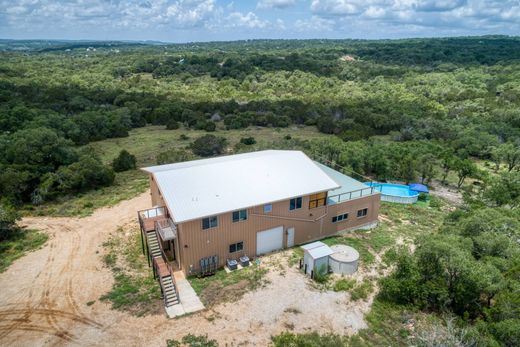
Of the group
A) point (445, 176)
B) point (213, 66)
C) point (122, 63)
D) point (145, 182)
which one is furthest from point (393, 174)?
point (122, 63)

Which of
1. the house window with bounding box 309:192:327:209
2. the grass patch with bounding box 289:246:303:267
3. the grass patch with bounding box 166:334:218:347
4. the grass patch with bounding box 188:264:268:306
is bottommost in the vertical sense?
the grass patch with bounding box 289:246:303:267

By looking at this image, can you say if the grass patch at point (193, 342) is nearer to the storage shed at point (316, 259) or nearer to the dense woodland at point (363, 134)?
the storage shed at point (316, 259)

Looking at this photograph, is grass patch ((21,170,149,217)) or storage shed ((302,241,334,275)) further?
grass patch ((21,170,149,217))

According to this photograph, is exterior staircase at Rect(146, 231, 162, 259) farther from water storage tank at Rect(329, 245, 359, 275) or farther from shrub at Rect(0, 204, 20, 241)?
shrub at Rect(0, 204, 20, 241)

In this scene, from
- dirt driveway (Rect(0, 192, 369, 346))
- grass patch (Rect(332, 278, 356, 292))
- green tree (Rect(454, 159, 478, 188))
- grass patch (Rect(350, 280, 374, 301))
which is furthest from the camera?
green tree (Rect(454, 159, 478, 188))

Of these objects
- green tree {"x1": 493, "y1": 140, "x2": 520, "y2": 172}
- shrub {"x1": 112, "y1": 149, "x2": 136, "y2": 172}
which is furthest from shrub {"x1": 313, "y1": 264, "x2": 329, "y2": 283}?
green tree {"x1": 493, "y1": 140, "x2": 520, "y2": 172}

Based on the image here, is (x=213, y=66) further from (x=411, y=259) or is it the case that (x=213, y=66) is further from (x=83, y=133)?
(x=411, y=259)

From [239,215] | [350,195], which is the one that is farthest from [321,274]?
[350,195]
